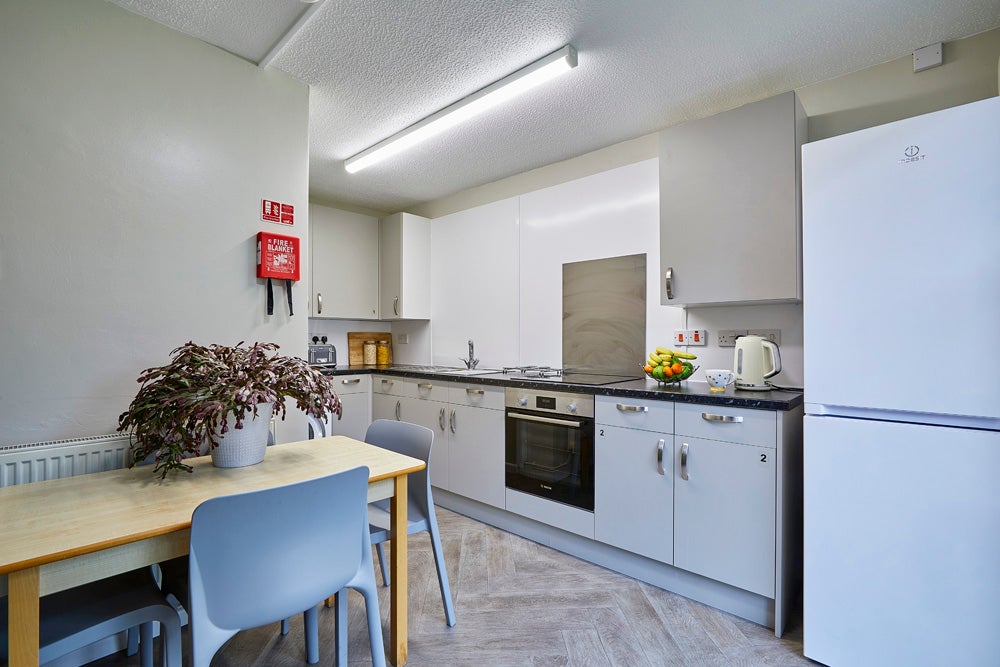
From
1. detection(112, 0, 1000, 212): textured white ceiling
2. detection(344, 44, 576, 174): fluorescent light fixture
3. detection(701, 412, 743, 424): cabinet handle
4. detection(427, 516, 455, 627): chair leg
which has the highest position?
detection(112, 0, 1000, 212): textured white ceiling

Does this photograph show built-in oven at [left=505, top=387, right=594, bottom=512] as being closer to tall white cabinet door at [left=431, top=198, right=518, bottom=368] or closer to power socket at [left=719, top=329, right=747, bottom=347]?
power socket at [left=719, top=329, right=747, bottom=347]

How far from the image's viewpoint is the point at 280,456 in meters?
1.81

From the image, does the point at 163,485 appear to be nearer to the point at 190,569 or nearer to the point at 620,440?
the point at 190,569

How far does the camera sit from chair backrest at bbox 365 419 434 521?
1.99 m

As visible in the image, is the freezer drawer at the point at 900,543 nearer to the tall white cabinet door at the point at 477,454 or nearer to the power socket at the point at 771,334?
the power socket at the point at 771,334

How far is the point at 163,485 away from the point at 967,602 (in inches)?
100

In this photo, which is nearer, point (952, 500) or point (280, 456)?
point (952, 500)

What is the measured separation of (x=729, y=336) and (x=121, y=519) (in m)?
2.81

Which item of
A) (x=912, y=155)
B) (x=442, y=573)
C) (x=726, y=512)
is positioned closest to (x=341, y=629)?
(x=442, y=573)

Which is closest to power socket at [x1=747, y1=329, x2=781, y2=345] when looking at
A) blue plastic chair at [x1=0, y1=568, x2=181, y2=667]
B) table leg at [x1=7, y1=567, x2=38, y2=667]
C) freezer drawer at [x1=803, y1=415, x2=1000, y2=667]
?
freezer drawer at [x1=803, y1=415, x2=1000, y2=667]

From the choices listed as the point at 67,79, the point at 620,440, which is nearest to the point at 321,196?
the point at 67,79

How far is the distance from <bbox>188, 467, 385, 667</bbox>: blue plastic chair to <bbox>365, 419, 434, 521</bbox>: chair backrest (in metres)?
0.63

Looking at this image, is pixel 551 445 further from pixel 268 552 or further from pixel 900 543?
pixel 268 552

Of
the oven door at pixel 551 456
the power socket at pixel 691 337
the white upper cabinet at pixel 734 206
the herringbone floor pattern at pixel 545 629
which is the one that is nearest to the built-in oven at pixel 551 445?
the oven door at pixel 551 456
